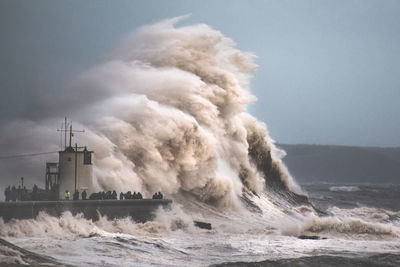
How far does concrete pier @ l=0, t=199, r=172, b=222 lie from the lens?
22.3 m

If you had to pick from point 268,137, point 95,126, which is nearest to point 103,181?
point 95,126

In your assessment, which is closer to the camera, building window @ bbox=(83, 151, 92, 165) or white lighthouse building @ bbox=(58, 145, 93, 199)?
white lighthouse building @ bbox=(58, 145, 93, 199)

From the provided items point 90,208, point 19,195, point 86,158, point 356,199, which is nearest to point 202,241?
point 90,208

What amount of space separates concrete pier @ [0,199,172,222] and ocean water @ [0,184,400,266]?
0.83 feet

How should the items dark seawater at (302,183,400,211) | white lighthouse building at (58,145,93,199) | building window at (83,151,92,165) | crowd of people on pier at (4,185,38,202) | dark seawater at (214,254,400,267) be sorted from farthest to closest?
dark seawater at (302,183,400,211) → building window at (83,151,92,165) → white lighthouse building at (58,145,93,199) → crowd of people on pier at (4,185,38,202) → dark seawater at (214,254,400,267)

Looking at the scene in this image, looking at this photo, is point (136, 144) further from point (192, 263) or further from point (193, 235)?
point (192, 263)

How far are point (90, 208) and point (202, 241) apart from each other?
4.38 meters

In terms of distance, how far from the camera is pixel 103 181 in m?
30.1

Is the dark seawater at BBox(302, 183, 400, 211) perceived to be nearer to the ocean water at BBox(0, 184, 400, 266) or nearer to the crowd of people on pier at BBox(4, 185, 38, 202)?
the ocean water at BBox(0, 184, 400, 266)

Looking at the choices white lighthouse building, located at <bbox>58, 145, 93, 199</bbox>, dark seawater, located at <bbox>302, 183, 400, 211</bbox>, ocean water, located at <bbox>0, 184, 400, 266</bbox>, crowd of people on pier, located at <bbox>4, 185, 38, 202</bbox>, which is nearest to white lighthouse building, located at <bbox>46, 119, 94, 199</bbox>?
white lighthouse building, located at <bbox>58, 145, 93, 199</bbox>

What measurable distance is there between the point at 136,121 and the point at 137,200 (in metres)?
8.32

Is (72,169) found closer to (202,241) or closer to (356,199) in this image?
(202,241)

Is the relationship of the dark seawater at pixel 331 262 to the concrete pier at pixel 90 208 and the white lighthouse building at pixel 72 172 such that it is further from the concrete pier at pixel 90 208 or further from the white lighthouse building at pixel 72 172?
the white lighthouse building at pixel 72 172

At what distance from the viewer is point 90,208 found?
80.6ft
